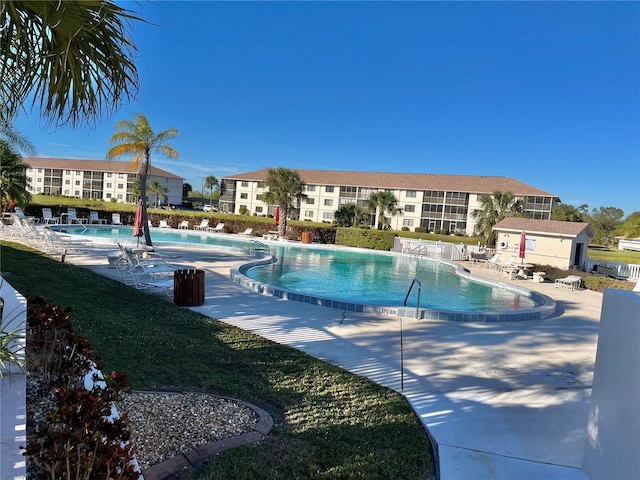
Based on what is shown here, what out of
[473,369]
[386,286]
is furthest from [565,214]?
[473,369]

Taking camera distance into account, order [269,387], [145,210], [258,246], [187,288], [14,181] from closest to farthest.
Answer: [269,387] < [187,288] < [14,181] < [145,210] < [258,246]

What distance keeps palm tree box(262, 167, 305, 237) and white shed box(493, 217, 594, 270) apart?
14.8m

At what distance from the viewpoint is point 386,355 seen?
6.79 m

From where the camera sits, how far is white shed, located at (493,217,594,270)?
70.7 feet

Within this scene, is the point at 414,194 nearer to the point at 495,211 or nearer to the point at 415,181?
the point at 415,181

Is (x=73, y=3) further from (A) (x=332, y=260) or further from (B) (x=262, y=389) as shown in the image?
(A) (x=332, y=260)

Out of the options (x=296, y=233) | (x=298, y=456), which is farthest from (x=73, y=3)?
(x=296, y=233)

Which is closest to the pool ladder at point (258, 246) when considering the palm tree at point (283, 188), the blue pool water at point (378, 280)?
the blue pool water at point (378, 280)

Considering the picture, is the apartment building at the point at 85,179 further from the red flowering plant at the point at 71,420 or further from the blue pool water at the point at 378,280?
the red flowering plant at the point at 71,420

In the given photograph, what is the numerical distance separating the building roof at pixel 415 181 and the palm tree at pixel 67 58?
54.5 m

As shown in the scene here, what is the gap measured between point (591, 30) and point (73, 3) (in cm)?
1588

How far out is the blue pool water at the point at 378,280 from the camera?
1311 centimetres

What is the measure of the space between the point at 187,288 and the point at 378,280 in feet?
30.4

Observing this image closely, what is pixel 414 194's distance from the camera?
59156 mm
